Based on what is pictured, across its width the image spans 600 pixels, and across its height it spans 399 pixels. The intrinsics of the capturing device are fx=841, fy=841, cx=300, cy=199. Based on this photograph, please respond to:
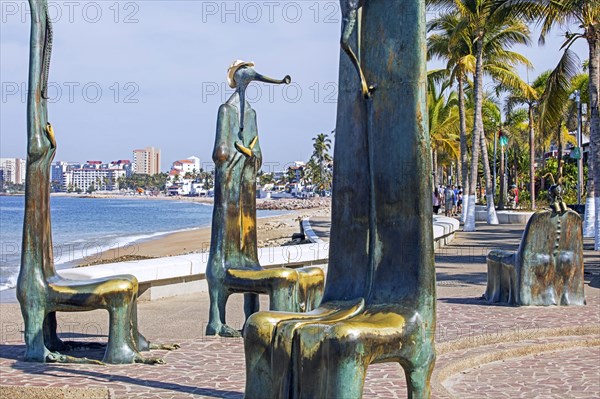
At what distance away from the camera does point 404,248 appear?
15.5 ft

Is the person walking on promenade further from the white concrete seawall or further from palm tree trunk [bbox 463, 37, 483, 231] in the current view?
the white concrete seawall

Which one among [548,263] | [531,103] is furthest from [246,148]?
[531,103]

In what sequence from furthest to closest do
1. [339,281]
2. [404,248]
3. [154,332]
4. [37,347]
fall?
[154,332] < [37,347] < [339,281] < [404,248]

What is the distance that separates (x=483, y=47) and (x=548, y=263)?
20.7 meters

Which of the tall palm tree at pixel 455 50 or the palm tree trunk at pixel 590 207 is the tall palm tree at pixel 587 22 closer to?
the palm tree trunk at pixel 590 207

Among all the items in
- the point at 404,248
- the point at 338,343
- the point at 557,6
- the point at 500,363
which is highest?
the point at 557,6

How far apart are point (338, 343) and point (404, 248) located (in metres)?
0.73

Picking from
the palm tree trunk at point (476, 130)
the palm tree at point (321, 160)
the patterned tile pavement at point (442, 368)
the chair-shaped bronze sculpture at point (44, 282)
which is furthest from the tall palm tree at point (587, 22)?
the palm tree at point (321, 160)

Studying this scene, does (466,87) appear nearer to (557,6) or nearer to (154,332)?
(557,6)

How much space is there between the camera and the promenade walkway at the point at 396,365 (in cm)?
625

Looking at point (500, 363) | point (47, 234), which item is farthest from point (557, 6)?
point (47, 234)

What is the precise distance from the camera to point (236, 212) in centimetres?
852

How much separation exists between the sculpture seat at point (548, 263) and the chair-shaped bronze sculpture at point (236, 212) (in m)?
3.42

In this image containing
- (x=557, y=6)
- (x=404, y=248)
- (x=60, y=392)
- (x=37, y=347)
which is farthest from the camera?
(x=557, y=6)
